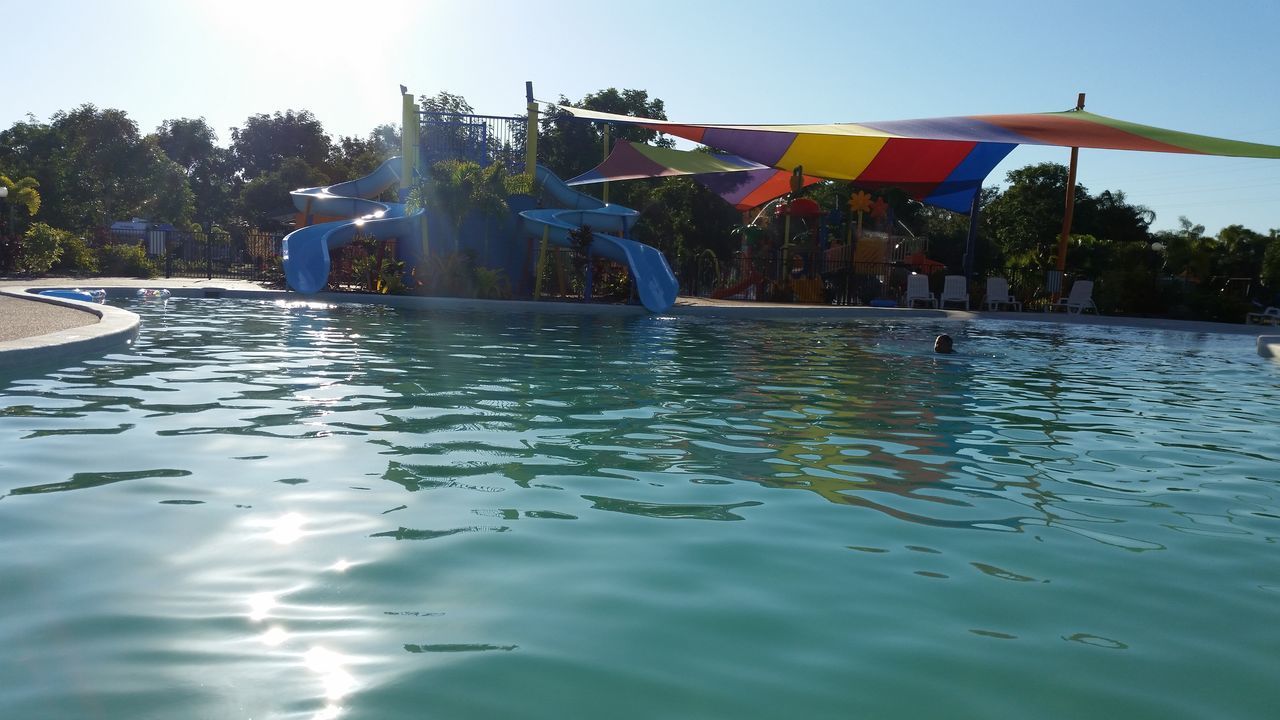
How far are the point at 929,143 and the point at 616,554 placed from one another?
19153 millimetres

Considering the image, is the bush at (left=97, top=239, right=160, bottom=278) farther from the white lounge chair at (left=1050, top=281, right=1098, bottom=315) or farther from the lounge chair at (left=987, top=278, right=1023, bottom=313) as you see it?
the white lounge chair at (left=1050, top=281, right=1098, bottom=315)

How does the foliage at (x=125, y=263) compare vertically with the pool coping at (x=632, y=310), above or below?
above

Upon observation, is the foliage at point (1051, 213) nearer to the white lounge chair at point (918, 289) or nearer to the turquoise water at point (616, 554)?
the white lounge chair at point (918, 289)

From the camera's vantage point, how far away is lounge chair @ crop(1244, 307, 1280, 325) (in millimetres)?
21547

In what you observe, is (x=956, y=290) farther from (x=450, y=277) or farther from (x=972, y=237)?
(x=450, y=277)

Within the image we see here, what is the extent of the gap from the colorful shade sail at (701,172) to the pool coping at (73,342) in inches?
636

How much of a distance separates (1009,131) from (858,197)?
1035 cm

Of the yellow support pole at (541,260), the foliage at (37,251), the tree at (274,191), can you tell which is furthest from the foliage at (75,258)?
the tree at (274,191)

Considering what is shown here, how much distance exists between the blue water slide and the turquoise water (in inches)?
423

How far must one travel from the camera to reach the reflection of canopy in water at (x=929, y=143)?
14.6 m

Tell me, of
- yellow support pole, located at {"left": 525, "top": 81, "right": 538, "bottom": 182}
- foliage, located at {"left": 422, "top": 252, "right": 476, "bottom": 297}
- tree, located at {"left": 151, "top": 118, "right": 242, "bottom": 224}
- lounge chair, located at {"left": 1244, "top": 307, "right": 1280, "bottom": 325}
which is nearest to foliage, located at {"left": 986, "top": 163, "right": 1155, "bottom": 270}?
lounge chair, located at {"left": 1244, "top": 307, "right": 1280, "bottom": 325}

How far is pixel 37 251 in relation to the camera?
81.1 feet

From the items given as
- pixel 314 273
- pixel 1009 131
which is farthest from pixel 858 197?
pixel 314 273

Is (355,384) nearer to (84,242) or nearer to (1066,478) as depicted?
(1066,478)
